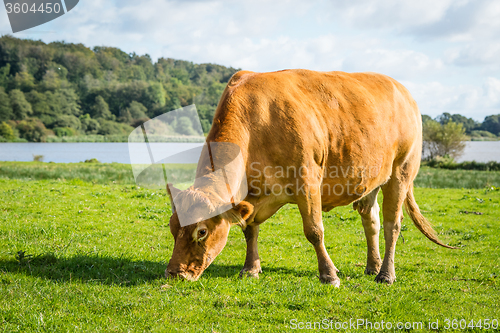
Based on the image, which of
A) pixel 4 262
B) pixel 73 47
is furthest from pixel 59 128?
pixel 4 262

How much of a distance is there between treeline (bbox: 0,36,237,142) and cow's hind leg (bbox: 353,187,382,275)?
205 feet

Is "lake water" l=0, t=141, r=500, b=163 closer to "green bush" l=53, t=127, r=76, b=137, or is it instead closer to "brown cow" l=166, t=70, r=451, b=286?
"brown cow" l=166, t=70, r=451, b=286

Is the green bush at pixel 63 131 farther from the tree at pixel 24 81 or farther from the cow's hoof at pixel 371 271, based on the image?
the cow's hoof at pixel 371 271

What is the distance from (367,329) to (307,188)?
75.1 inches

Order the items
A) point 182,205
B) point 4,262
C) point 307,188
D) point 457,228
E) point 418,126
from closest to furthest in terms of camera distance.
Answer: point 182,205 < point 307,188 < point 4,262 < point 418,126 < point 457,228

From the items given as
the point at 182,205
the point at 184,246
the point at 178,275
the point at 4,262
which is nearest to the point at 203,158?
the point at 182,205

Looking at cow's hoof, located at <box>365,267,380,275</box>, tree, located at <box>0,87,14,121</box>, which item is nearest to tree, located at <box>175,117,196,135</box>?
cow's hoof, located at <box>365,267,380,275</box>

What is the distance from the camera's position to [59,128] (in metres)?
83.6

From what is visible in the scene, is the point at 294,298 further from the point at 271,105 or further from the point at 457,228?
the point at 457,228

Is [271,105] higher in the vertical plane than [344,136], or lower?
higher

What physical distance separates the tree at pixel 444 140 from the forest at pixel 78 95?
2.67m

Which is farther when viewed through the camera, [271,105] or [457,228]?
[457,228]

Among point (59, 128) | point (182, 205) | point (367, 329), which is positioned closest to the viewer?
point (367, 329)

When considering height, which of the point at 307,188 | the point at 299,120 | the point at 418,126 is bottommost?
the point at 307,188
